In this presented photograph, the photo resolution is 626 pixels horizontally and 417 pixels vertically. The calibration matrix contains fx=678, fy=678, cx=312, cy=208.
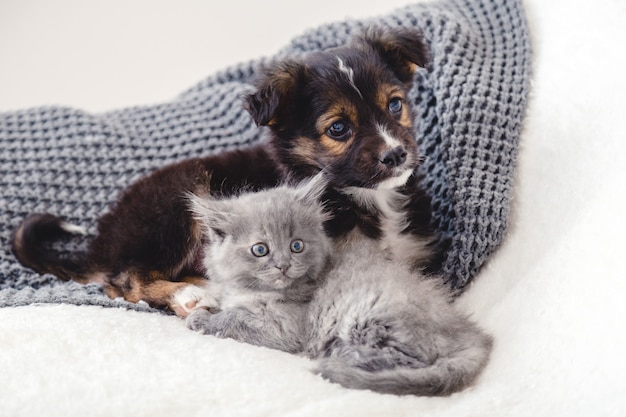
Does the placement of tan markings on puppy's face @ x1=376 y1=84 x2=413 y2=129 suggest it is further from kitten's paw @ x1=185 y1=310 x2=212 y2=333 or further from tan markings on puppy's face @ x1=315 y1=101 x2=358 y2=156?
kitten's paw @ x1=185 y1=310 x2=212 y2=333

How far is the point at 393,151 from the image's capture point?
1.84 m

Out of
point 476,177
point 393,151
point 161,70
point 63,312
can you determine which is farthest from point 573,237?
point 161,70

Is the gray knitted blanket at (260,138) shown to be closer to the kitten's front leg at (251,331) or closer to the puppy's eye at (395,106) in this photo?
the puppy's eye at (395,106)

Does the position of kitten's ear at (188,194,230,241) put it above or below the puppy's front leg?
above

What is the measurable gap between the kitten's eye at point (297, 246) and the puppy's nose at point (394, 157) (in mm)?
319

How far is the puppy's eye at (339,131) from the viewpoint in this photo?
1957 mm

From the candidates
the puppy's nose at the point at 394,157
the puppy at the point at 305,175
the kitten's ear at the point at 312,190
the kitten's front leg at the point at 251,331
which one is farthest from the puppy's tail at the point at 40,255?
the puppy's nose at the point at 394,157

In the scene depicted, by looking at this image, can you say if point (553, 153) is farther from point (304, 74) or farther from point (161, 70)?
point (161, 70)

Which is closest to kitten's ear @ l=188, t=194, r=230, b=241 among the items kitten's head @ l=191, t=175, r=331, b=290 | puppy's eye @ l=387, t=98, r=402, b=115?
kitten's head @ l=191, t=175, r=331, b=290

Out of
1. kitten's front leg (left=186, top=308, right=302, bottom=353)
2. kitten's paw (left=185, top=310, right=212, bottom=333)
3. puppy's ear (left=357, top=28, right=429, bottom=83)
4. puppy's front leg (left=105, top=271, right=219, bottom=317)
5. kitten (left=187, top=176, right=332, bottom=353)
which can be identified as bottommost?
puppy's front leg (left=105, top=271, right=219, bottom=317)

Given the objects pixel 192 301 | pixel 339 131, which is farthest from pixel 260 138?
pixel 192 301

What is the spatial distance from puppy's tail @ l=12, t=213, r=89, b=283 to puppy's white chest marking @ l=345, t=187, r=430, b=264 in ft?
3.41

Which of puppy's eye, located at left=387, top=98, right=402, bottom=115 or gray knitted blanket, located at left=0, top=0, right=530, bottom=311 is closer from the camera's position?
puppy's eye, located at left=387, top=98, right=402, bottom=115

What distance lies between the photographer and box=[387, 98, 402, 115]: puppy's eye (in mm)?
2021
